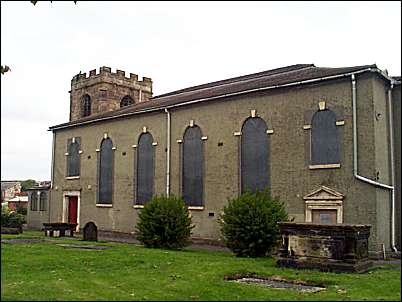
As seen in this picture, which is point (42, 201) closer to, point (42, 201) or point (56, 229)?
point (42, 201)

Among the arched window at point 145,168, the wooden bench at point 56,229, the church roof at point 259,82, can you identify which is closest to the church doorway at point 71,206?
the wooden bench at point 56,229

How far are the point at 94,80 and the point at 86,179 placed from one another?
35.9 feet

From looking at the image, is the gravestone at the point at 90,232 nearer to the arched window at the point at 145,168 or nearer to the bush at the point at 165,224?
the arched window at the point at 145,168

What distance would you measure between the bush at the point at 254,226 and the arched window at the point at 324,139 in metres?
3.39

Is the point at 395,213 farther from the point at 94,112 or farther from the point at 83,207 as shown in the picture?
the point at 94,112

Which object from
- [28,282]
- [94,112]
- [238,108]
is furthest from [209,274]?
[94,112]

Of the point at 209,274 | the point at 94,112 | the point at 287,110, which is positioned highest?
the point at 94,112

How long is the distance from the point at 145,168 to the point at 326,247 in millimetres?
15217

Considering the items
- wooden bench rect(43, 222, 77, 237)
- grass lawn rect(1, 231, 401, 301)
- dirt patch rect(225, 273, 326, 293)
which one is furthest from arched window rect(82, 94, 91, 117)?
dirt patch rect(225, 273, 326, 293)

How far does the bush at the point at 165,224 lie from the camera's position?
795 inches

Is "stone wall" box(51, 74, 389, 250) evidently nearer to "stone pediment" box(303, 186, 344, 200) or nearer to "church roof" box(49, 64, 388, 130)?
"stone pediment" box(303, 186, 344, 200)

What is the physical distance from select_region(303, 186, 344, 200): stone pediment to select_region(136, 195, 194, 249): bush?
5.33 meters

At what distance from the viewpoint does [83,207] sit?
31812mm

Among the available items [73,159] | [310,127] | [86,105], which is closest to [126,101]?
[86,105]
